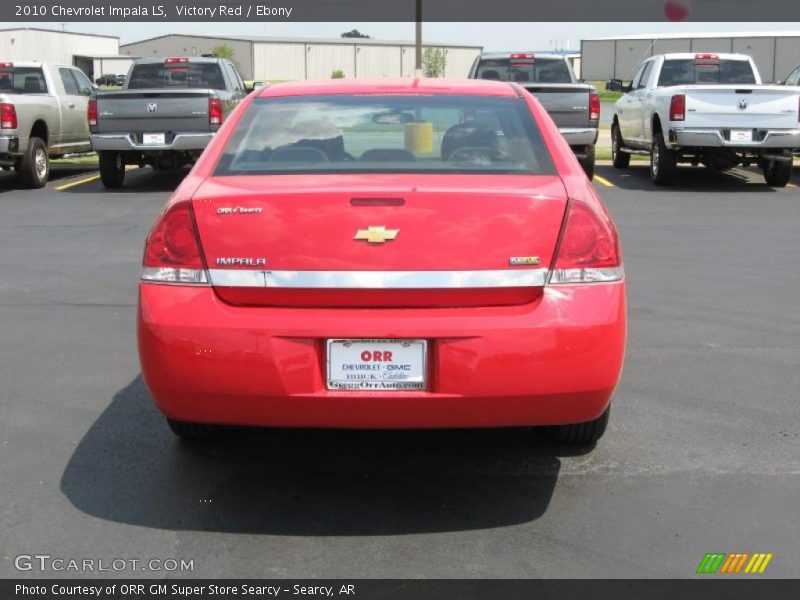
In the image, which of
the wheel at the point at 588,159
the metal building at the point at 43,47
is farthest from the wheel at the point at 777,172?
the metal building at the point at 43,47

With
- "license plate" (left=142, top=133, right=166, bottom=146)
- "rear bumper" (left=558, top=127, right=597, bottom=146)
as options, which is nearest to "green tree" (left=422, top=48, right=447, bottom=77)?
"rear bumper" (left=558, top=127, right=597, bottom=146)

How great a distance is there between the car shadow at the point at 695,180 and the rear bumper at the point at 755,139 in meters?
0.79

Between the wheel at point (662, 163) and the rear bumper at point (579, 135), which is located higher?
the rear bumper at point (579, 135)

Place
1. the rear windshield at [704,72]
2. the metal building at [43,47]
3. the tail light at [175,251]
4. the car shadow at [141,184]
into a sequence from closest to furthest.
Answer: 1. the tail light at [175,251]
2. the car shadow at [141,184]
3. the rear windshield at [704,72]
4. the metal building at [43,47]

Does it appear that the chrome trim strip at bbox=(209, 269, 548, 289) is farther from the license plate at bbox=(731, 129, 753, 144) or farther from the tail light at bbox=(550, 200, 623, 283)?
the license plate at bbox=(731, 129, 753, 144)

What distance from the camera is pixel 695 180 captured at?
16.3 metres

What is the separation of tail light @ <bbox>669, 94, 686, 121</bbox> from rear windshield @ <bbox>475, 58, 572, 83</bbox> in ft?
11.8

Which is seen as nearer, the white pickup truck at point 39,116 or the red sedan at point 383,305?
the red sedan at point 383,305

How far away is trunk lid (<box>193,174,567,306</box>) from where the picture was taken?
11.8 feet

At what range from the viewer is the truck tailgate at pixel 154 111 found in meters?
14.4

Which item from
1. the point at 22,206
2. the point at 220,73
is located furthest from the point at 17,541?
the point at 220,73

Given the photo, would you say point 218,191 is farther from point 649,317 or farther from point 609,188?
point 609,188

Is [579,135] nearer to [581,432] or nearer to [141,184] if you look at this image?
[141,184]

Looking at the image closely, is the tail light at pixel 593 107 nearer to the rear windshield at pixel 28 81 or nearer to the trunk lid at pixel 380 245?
the rear windshield at pixel 28 81
